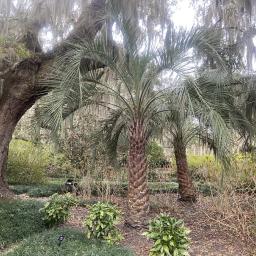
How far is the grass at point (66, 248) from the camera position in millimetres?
4359

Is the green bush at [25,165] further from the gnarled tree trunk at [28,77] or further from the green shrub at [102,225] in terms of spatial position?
the green shrub at [102,225]

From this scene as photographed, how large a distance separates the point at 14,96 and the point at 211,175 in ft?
15.7

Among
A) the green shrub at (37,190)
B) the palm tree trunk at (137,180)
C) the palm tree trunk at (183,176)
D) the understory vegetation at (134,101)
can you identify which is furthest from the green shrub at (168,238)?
the green shrub at (37,190)

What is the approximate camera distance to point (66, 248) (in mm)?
4551

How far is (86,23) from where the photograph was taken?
22.7ft

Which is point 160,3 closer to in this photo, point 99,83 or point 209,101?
point 99,83

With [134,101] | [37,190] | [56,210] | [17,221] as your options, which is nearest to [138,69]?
[134,101]

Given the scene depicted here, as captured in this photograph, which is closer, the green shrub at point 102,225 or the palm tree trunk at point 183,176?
the green shrub at point 102,225

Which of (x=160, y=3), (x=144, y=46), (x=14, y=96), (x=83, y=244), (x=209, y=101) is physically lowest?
(x=83, y=244)

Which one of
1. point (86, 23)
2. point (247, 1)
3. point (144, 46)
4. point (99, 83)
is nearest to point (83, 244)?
point (99, 83)

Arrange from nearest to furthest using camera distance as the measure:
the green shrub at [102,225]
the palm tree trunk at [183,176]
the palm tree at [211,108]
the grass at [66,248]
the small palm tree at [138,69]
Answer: the grass at [66,248] < the green shrub at [102,225] < the palm tree at [211,108] < the small palm tree at [138,69] < the palm tree trunk at [183,176]

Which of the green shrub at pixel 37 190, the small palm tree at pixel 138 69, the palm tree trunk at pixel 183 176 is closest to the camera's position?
the small palm tree at pixel 138 69

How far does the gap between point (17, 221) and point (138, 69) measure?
3190mm

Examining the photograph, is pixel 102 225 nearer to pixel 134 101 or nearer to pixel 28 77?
pixel 134 101
